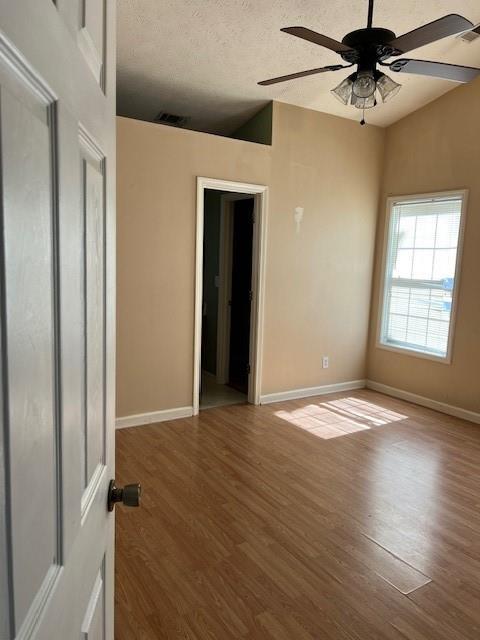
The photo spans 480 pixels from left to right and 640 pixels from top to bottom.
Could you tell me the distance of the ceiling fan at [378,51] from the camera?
2.12 m

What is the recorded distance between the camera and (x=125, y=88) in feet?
13.2

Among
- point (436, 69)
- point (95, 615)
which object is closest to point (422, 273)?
point (436, 69)

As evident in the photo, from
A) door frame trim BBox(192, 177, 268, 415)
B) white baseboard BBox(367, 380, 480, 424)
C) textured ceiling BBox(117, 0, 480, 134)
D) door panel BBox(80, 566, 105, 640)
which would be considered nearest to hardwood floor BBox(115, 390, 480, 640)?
white baseboard BBox(367, 380, 480, 424)

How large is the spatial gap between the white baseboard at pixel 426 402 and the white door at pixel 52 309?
175 inches

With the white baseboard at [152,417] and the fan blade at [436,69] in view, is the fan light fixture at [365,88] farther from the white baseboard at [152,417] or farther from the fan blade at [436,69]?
the white baseboard at [152,417]

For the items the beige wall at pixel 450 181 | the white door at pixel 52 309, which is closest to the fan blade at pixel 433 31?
the white door at pixel 52 309

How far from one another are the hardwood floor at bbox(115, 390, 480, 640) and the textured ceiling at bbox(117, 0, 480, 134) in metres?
3.04

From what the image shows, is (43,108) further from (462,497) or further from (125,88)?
(125,88)

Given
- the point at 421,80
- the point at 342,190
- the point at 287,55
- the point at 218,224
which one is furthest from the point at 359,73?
the point at 218,224

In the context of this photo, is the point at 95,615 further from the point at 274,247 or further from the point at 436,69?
the point at 274,247

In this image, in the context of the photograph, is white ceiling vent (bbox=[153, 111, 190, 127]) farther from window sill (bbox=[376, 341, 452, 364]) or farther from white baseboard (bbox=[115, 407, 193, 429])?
window sill (bbox=[376, 341, 452, 364])

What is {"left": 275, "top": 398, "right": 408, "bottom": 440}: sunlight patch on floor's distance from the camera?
4.18 metres

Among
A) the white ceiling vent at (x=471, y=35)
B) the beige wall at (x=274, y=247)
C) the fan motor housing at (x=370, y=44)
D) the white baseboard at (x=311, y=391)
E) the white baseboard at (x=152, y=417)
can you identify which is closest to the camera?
the fan motor housing at (x=370, y=44)

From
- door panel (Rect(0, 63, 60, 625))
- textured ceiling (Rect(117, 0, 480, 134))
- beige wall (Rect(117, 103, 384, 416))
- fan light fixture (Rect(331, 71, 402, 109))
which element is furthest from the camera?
beige wall (Rect(117, 103, 384, 416))
